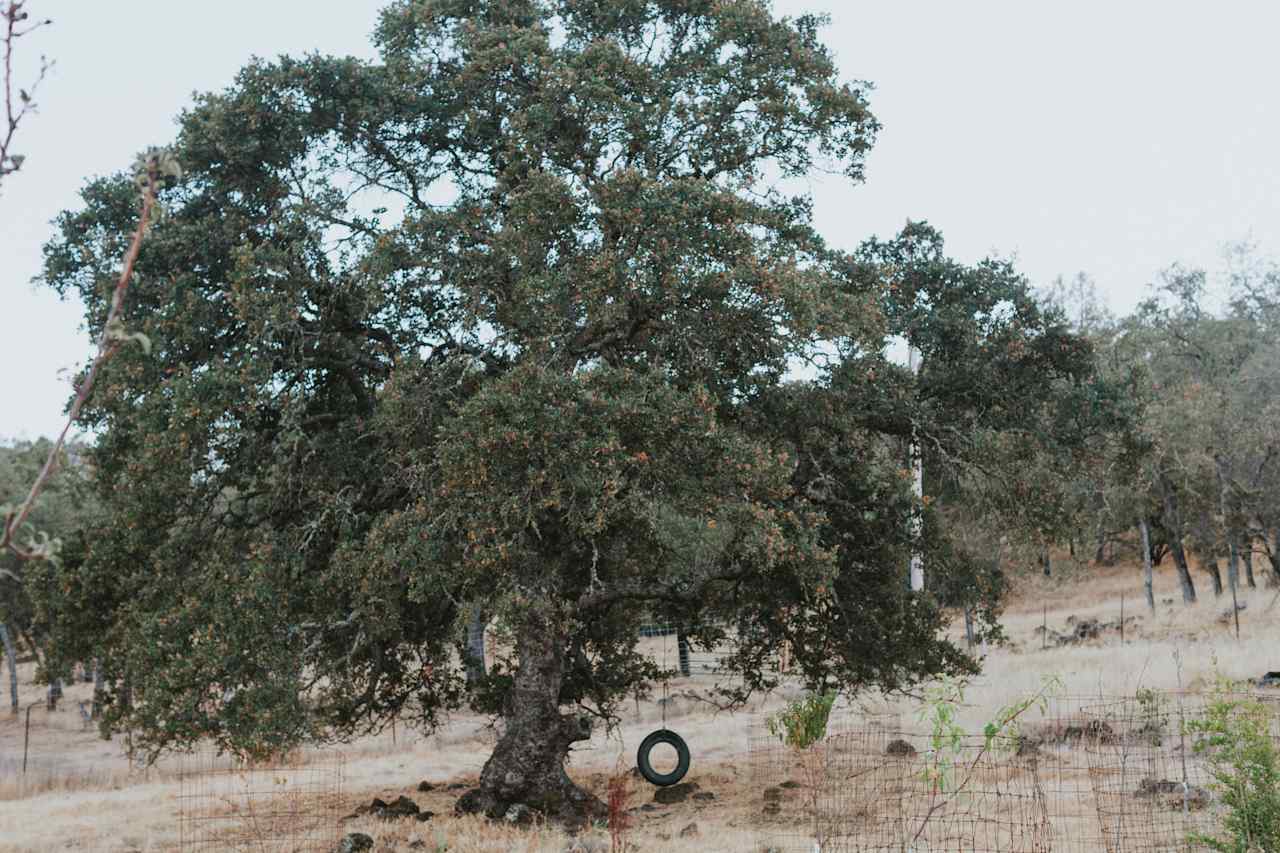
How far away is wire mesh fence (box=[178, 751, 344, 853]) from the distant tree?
1.27 metres

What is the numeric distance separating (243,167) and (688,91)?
5.67 metres

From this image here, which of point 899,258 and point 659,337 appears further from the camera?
point 899,258

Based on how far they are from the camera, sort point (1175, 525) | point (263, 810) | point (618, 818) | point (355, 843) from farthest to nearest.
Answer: point (1175, 525) → point (263, 810) → point (355, 843) → point (618, 818)

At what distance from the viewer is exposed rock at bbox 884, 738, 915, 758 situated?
52.2 feet

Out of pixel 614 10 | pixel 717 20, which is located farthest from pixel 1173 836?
pixel 614 10

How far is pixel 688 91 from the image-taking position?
13484 millimetres

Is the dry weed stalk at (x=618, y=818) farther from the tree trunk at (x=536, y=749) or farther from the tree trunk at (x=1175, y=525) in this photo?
the tree trunk at (x=1175, y=525)

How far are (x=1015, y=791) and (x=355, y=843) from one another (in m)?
7.59

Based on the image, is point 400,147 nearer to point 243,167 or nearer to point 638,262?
point 243,167

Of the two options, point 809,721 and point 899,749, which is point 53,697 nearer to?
point 809,721

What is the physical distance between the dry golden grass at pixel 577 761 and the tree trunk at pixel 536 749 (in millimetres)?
644

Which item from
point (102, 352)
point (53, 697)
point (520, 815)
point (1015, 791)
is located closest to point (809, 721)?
point (1015, 791)

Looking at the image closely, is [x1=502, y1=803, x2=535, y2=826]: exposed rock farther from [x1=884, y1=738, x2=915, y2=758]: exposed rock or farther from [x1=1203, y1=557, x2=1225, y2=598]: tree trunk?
[x1=1203, y1=557, x2=1225, y2=598]: tree trunk

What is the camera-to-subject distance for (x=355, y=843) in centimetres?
1182
